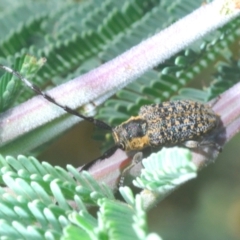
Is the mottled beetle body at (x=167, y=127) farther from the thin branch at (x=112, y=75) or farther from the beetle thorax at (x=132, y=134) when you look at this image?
the thin branch at (x=112, y=75)

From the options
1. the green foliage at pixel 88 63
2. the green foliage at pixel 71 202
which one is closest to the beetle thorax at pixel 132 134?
the green foliage at pixel 88 63

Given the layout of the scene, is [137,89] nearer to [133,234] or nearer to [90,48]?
[90,48]

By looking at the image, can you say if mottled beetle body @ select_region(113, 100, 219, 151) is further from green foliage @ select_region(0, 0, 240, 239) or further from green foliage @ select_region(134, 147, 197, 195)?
green foliage @ select_region(134, 147, 197, 195)

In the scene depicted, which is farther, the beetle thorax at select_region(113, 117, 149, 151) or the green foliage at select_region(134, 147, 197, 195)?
the beetle thorax at select_region(113, 117, 149, 151)

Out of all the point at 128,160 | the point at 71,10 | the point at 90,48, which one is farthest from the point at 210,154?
the point at 71,10

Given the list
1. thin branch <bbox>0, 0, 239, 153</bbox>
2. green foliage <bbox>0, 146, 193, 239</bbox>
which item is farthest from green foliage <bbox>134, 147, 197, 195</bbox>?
thin branch <bbox>0, 0, 239, 153</bbox>

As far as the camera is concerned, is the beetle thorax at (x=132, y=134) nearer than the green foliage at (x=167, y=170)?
No

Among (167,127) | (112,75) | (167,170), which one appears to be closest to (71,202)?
(167,170)

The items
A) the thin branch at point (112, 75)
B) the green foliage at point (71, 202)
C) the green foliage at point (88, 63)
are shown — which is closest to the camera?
the green foliage at point (71, 202)

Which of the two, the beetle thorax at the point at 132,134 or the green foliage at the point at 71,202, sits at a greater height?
the beetle thorax at the point at 132,134
